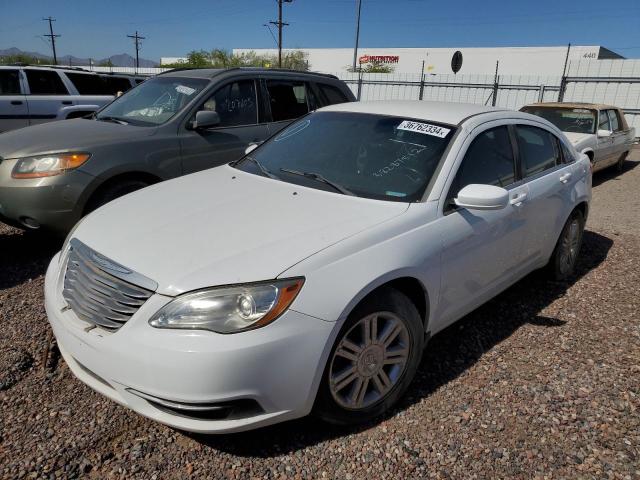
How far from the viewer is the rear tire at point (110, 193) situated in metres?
4.37

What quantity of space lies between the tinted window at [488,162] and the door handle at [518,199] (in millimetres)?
107

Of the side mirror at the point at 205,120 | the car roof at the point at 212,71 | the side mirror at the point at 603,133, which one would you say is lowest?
the side mirror at the point at 603,133

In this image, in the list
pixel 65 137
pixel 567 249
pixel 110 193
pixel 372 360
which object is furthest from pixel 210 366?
pixel 567 249

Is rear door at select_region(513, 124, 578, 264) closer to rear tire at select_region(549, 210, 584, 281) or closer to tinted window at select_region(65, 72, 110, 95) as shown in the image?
rear tire at select_region(549, 210, 584, 281)

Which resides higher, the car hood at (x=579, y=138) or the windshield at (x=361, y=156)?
the windshield at (x=361, y=156)

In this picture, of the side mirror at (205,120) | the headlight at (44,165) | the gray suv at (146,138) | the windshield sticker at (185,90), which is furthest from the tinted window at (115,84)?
the headlight at (44,165)

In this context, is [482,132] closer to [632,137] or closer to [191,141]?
[191,141]

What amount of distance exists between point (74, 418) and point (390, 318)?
1668mm

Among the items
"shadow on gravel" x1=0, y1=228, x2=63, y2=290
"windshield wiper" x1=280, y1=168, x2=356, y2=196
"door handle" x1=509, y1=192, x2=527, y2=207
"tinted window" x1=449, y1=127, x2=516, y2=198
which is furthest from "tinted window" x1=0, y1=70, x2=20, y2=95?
"door handle" x1=509, y1=192, x2=527, y2=207

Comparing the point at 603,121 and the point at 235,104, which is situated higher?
the point at 235,104

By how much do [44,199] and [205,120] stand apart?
1.63 metres

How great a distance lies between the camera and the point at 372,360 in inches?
97.3

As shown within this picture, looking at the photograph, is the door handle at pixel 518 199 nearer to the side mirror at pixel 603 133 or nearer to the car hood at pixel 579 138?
the car hood at pixel 579 138

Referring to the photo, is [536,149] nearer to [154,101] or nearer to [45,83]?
[154,101]
